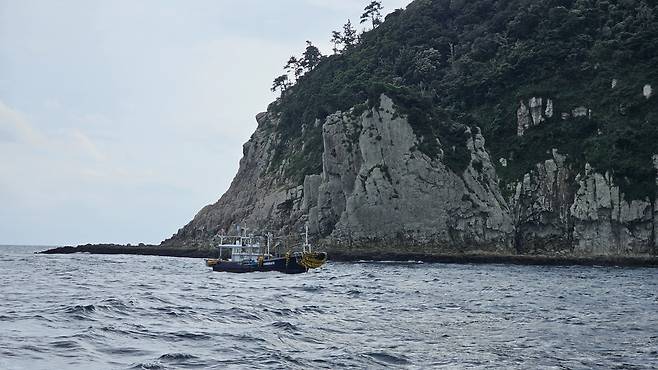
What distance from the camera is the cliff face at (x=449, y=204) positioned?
85375 mm

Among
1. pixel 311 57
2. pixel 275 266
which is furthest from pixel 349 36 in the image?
pixel 275 266

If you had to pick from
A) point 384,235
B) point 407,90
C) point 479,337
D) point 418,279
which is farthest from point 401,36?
point 479,337

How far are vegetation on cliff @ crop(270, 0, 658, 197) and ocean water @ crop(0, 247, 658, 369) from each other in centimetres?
5213

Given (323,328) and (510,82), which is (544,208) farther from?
(323,328)

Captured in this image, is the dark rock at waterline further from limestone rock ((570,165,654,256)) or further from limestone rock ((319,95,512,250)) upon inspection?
limestone rock ((570,165,654,256))

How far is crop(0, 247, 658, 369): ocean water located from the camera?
19359 millimetres

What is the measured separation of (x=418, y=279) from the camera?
179 ft

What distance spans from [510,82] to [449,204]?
2842 centimetres

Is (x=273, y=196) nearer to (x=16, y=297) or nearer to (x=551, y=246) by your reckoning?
(x=551, y=246)

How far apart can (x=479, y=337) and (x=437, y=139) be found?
74.9 m

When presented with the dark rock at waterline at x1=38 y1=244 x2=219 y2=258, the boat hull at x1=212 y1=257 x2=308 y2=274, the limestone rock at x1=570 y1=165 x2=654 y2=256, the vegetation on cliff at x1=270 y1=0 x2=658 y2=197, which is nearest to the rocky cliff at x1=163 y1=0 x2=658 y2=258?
the limestone rock at x1=570 y1=165 x2=654 y2=256

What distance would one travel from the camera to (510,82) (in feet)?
356

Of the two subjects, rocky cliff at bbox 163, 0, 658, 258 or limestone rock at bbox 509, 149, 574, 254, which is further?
limestone rock at bbox 509, 149, 574, 254

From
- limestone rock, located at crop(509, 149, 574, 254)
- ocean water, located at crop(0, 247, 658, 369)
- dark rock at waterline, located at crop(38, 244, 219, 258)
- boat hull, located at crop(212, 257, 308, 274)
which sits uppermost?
limestone rock, located at crop(509, 149, 574, 254)
